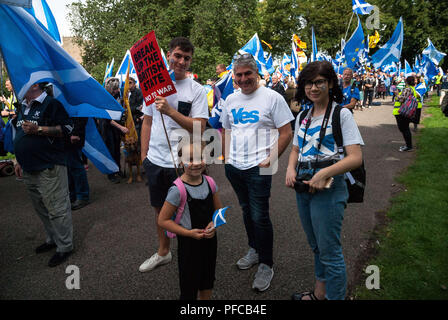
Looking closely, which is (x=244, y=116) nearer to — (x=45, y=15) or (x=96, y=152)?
(x=96, y=152)

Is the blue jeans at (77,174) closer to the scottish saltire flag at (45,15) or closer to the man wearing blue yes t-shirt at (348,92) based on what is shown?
the scottish saltire flag at (45,15)

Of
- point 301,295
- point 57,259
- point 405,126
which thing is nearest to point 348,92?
point 405,126

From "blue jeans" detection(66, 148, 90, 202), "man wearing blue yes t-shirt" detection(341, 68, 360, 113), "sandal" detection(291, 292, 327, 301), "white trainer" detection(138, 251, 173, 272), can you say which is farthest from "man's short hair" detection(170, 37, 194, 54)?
"man wearing blue yes t-shirt" detection(341, 68, 360, 113)

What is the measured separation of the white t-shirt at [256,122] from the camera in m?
2.69

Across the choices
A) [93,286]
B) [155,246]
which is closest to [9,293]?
[93,286]

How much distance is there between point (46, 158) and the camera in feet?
11.0

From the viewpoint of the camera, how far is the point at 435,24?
115 ft

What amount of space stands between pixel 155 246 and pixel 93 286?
0.88m

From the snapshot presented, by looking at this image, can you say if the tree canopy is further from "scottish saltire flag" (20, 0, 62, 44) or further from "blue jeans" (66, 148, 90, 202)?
"blue jeans" (66, 148, 90, 202)

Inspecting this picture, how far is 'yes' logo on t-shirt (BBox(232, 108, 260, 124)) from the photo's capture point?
2703mm

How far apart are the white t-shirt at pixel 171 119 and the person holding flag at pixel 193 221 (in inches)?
24.4

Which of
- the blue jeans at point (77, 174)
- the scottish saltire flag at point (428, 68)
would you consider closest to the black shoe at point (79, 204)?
the blue jeans at point (77, 174)
